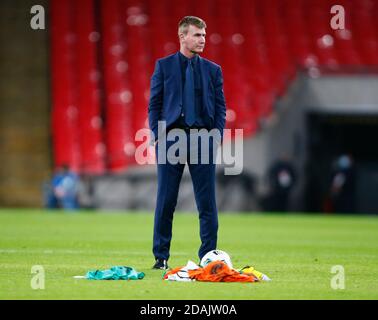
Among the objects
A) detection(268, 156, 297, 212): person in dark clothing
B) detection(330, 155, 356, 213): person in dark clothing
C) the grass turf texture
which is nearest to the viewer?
the grass turf texture

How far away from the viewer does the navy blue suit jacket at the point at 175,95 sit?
31.2ft

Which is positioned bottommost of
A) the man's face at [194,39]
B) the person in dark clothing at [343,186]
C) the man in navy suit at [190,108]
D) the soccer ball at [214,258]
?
the person in dark clothing at [343,186]

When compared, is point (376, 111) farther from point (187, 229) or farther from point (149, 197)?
point (187, 229)

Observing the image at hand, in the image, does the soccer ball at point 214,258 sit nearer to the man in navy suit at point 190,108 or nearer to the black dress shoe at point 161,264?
the man in navy suit at point 190,108

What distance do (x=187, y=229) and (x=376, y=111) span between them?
953cm

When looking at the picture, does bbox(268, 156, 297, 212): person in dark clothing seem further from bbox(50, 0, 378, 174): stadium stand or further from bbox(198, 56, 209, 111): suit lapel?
bbox(198, 56, 209, 111): suit lapel

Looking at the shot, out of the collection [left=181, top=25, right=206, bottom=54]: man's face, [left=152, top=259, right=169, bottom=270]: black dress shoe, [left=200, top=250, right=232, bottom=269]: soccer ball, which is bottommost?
[left=152, top=259, right=169, bottom=270]: black dress shoe

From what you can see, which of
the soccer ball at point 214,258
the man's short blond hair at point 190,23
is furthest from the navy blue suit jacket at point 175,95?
the soccer ball at point 214,258

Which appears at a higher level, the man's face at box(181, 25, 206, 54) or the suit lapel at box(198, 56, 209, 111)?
the man's face at box(181, 25, 206, 54)

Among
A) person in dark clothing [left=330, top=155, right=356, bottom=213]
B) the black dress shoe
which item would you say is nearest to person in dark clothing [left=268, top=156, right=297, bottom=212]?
person in dark clothing [left=330, top=155, right=356, bottom=213]

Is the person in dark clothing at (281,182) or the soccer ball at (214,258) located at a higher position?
the soccer ball at (214,258)

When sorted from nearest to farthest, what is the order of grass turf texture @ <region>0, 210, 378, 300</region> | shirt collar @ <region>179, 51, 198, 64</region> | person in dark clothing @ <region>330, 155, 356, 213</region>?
grass turf texture @ <region>0, 210, 378, 300</region>, shirt collar @ <region>179, 51, 198, 64</region>, person in dark clothing @ <region>330, 155, 356, 213</region>

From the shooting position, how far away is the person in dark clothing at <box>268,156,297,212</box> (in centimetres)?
2562
